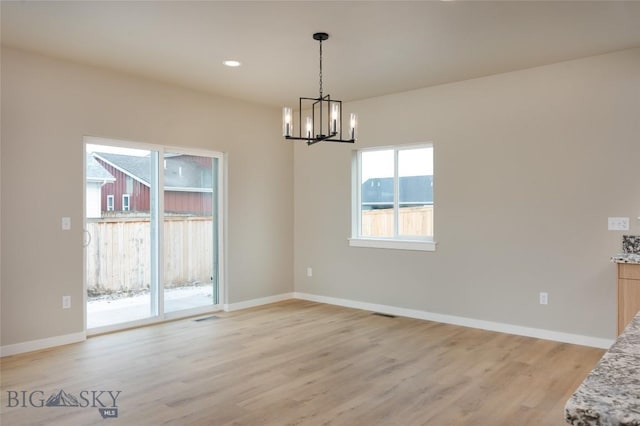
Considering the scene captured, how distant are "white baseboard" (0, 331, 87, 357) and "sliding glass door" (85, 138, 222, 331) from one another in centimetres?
22

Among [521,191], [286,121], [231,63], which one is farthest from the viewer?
[521,191]

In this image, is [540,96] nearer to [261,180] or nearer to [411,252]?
[411,252]

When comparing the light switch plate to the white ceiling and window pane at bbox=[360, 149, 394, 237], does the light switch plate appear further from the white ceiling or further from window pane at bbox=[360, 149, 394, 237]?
window pane at bbox=[360, 149, 394, 237]

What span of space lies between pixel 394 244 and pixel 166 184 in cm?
283

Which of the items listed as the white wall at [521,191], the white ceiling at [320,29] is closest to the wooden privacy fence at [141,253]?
the white ceiling at [320,29]

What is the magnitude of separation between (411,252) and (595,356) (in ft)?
7.05

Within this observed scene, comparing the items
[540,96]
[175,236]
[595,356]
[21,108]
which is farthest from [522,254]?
[21,108]

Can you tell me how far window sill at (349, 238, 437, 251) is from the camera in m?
5.32

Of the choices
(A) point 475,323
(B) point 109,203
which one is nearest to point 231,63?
(B) point 109,203

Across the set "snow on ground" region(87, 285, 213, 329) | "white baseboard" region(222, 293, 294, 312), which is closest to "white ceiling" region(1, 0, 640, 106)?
"snow on ground" region(87, 285, 213, 329)

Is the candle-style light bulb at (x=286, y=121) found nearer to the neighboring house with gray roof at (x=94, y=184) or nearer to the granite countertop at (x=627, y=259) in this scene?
the neighboring house with gray roof at (x=94, y=184)

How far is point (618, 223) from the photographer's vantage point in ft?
13.6

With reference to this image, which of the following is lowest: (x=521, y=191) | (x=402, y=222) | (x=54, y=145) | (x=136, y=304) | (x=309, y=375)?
(x=309, y=375)

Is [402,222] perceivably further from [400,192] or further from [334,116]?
[334,116]
